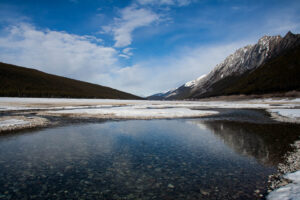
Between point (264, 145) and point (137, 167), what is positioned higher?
point (137, 167)

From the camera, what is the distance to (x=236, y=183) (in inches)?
336

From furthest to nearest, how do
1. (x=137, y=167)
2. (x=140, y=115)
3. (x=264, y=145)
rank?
(x=140, y=115) → (x=264, y=145) → (x=137, y=167)

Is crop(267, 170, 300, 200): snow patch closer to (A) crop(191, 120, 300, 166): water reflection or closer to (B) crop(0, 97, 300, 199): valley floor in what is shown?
(B) crop(0, 97, 300, 199): valley floor

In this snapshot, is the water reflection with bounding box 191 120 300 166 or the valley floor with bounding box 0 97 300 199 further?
the water reflection with bounding box 191 120 300 166

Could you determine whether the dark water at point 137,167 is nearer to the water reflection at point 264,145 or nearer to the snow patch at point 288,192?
the water reflection at point 264,145

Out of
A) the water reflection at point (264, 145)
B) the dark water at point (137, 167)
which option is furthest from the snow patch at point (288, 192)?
the water reflection at point (264, 145)

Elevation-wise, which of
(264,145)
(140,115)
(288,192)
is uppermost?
(140,115)

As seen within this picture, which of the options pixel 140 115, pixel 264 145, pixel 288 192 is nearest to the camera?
pixel 288 192

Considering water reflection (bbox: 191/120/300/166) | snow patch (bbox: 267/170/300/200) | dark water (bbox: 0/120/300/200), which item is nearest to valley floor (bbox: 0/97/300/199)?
snow patch (bbox: 267/170/300/200)

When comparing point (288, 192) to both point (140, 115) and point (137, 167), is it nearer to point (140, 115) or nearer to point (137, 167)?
point (137, 167)

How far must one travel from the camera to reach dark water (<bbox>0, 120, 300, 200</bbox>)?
7.79 metres

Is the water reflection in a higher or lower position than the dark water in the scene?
lower

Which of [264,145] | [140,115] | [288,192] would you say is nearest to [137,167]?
[288,192]

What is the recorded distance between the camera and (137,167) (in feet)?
34.6
